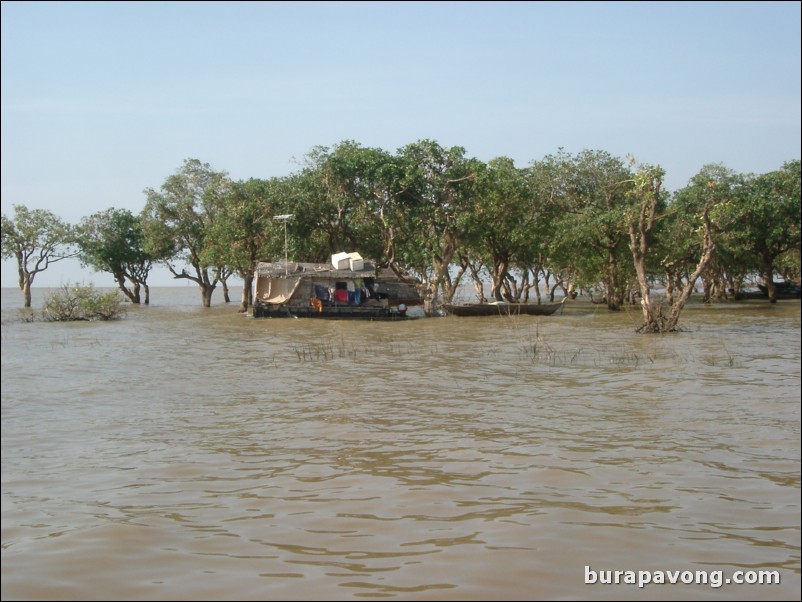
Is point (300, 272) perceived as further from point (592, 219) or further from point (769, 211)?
point (769, 211)

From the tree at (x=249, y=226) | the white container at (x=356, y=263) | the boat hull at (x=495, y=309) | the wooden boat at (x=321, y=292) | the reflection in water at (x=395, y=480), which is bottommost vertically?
the reflection in water at (x=395, y=480)

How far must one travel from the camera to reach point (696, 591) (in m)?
4.32

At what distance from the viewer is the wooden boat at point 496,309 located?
98.9ft

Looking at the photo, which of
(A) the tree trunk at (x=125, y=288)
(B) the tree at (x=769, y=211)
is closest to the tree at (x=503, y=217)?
(B) the tree at (x=769, y=211)

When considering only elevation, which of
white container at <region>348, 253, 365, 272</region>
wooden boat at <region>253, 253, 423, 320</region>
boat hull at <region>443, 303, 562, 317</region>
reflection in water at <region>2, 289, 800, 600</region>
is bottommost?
reflection in water at <region>2, 289, 800, 600</region>

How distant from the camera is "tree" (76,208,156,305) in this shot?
1764 inches

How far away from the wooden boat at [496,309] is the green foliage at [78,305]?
14.5m

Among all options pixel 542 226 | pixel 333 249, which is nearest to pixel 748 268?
pixel 542 226

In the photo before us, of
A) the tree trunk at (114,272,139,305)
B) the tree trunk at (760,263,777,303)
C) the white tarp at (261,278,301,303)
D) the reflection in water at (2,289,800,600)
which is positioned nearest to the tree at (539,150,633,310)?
the tree trunk at (760,263,777,303)

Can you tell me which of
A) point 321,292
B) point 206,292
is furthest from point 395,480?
point 206,292

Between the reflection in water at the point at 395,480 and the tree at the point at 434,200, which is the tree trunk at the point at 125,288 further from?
the reflection in water at the point at 395,480

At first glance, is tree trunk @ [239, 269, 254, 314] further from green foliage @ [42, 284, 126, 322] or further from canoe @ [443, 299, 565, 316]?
canoe @ [443, 299, 565, 316]

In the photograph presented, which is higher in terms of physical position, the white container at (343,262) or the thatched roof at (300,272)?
the white container at (343,262)

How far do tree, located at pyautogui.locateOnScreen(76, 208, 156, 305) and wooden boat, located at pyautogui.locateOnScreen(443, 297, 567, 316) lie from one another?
76.6ft
